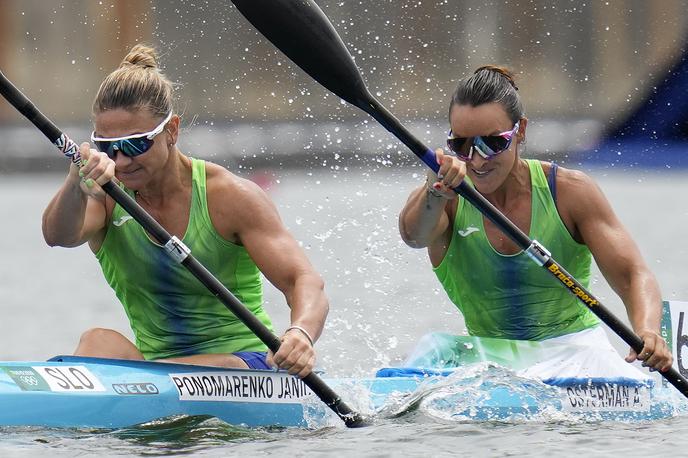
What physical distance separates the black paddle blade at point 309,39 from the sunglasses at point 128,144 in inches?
28.7

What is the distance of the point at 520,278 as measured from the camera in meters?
6.23

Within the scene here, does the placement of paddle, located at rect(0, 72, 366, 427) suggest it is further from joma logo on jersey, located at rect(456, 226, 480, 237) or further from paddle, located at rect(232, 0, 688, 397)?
joma logo on jersey, located at rect(456, 226, 480, 237)

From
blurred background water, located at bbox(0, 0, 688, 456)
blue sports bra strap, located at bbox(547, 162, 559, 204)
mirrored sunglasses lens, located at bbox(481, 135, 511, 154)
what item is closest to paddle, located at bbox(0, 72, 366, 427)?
mirrored sunglasses lens, located at bbox(481, 135, 511, 154)

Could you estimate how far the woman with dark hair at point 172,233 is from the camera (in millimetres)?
5297

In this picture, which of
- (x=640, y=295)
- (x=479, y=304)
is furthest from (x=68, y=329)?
(x=640, y=295)

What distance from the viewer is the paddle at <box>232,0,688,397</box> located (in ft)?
18.6

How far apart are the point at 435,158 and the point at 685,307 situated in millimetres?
1643

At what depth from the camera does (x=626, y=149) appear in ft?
73.7

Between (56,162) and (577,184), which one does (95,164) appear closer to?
(577,184)

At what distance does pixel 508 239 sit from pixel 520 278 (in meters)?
0.20

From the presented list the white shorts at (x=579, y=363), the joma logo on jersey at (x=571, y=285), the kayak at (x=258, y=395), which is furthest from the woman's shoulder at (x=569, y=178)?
the kayak at (x=258, y=395)

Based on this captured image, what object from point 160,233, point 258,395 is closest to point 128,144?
point 160,233

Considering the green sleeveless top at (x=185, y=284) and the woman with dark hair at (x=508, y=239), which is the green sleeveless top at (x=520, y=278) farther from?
the green sleeveless top at (x=185, y=284)

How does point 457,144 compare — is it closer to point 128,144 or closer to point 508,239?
point 508,239
